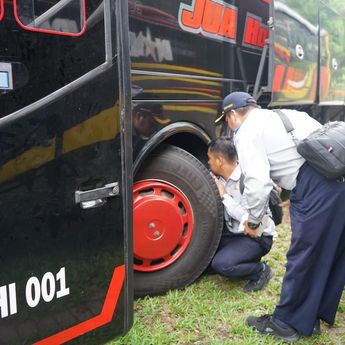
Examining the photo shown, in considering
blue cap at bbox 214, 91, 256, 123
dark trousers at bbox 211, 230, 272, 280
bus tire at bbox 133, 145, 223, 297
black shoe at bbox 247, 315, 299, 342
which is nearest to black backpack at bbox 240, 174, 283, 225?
dark trousers at bbox 211, 230, 272, 280

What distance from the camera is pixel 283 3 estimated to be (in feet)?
12.3

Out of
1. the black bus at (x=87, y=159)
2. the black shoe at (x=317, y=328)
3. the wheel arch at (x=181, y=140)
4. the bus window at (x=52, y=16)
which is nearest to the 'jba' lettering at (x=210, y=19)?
the black bus at (x=87, y=159)

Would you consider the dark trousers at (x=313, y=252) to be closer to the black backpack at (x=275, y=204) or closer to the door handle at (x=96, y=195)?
the black backpack at (x=275, y=204)

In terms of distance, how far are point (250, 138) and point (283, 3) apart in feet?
6.01

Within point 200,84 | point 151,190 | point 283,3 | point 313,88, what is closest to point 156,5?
point 200,84

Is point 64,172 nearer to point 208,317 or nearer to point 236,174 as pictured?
point 208,317

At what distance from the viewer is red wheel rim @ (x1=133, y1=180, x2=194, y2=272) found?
2.70 m

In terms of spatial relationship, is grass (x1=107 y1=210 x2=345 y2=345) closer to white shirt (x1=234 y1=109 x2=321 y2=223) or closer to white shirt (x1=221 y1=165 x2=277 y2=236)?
white shirt (x1=221 y1=165 x2=277 y2=236)

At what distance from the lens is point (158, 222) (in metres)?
2.72

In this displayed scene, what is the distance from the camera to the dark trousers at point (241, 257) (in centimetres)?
302

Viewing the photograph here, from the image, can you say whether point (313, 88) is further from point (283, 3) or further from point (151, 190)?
point (151, 190)

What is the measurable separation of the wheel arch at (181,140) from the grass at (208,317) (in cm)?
85

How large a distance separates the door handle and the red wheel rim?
2.80ft

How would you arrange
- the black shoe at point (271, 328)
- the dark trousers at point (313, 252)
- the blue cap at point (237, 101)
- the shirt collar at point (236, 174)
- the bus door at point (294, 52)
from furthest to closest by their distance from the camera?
the bus door at point (294, 52) → the shirt collar at point (236, 174) → the blue cap at point (237, 101) → the black shoe at point (271, 328) → the dark trousers at point (313, 252)
